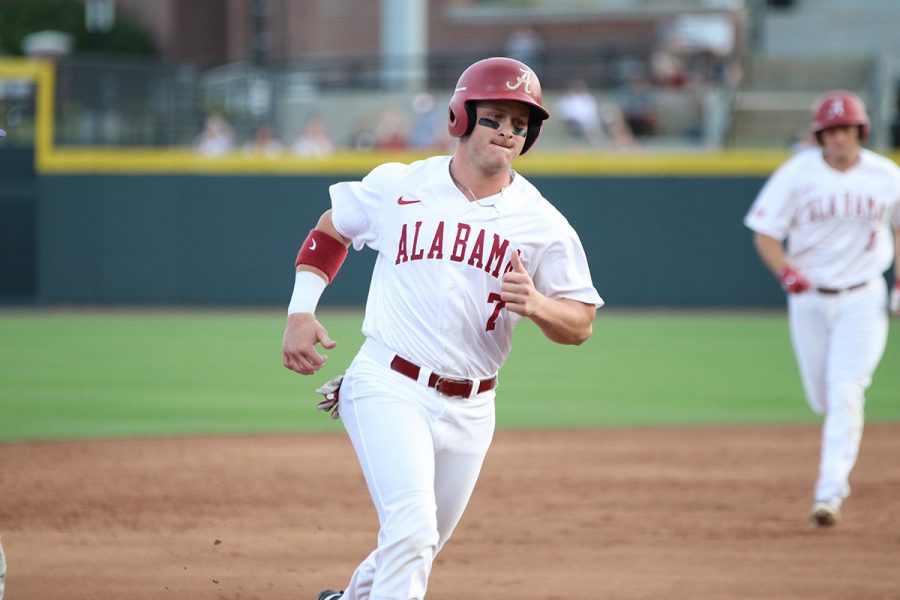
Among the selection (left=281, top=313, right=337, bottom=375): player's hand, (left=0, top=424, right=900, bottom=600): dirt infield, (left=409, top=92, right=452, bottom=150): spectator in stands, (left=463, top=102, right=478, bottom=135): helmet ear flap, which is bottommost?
(left=0, top=424, right=900, bottom=600): dirt infield

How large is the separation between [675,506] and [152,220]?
41.3 feet

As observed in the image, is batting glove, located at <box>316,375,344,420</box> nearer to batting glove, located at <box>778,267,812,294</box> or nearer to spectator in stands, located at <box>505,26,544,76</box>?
batting glove, located at <box>778,267,812,294</box>

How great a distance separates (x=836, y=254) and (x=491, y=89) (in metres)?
3.66

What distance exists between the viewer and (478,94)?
4.37 metres

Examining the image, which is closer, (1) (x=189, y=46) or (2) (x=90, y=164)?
(2) (x=90, y=164)

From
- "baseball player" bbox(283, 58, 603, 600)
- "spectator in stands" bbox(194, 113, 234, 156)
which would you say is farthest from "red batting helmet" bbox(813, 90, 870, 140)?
"spectator in stands" bbox(194, 113, 234, 156)

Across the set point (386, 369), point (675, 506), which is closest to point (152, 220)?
point (675, 506)

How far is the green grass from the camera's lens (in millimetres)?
10719

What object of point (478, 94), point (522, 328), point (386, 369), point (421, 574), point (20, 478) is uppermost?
point (478, 94)

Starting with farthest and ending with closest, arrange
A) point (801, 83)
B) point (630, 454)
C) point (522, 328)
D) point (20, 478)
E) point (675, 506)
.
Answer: point (801, 83) → point (522, 328) → point (630, 454) → point (20, 478) → point (675, 506)

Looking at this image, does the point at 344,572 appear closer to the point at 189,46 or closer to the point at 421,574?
the point at 421,574

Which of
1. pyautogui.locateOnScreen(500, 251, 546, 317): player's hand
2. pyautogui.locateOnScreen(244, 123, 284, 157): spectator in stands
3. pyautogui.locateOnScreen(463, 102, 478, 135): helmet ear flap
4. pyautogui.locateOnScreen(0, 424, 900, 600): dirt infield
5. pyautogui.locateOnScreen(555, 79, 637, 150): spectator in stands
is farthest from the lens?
pyautogui.locateOnScreen(555, 79, 637, 150): spectator in stands

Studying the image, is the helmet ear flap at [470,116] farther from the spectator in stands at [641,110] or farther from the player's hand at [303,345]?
the spectator in stands at [641,110]

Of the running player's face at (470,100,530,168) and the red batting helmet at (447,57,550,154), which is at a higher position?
the red batting helmet at (447,57,550,154)
